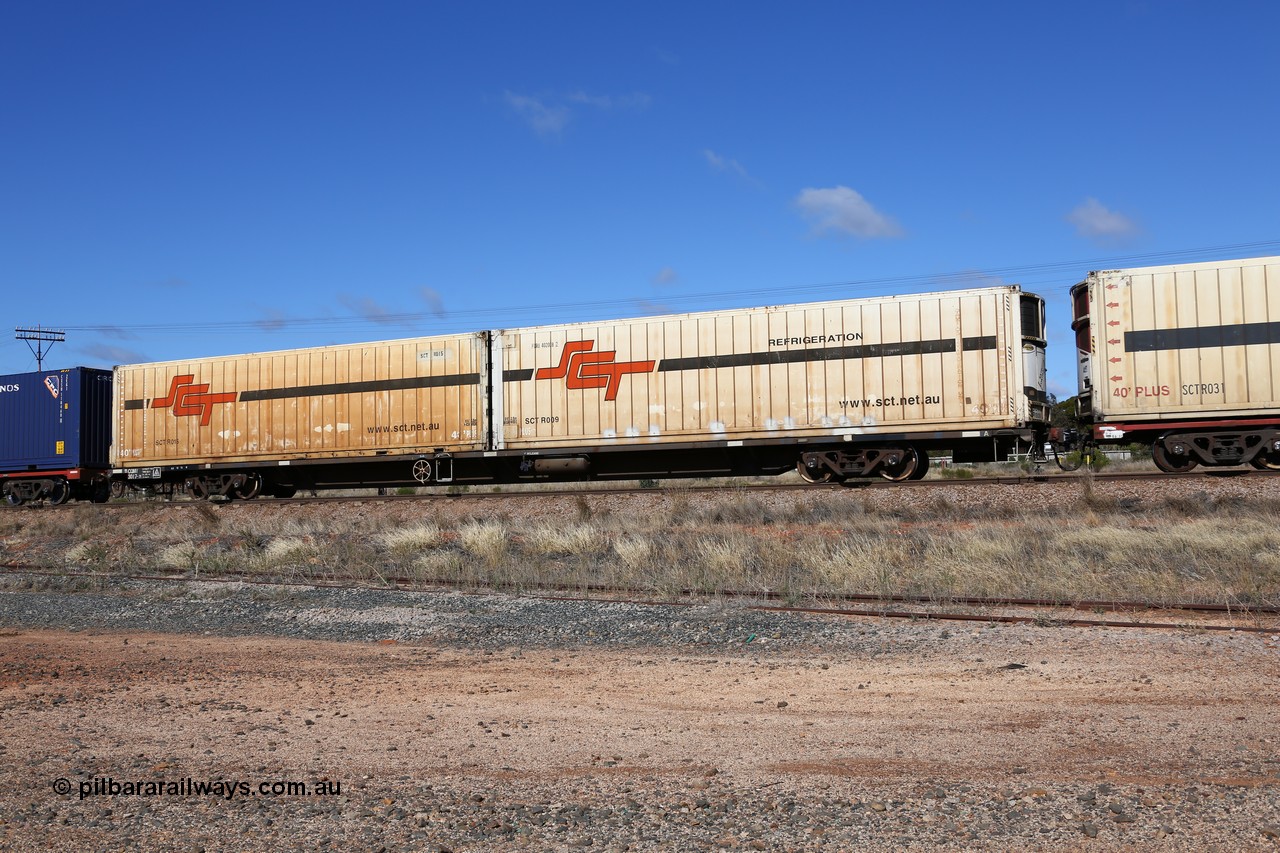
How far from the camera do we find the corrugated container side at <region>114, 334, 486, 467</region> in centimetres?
1977

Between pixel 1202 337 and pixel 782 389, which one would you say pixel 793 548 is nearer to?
pixel 782 389

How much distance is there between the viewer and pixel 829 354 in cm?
1709

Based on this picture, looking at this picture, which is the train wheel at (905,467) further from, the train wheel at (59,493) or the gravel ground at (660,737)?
the train wheel at (59,493)

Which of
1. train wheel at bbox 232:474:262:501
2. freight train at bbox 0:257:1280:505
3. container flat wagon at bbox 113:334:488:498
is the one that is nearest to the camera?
freight train at bbox 0:257:1280:505

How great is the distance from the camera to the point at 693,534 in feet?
44.6

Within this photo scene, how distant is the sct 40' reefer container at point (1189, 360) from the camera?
14.8 metres

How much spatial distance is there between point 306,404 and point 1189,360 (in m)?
17.1

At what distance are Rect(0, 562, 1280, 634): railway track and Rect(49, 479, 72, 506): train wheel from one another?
16.3 meters

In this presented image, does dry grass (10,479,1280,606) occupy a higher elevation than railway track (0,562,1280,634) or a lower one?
higher

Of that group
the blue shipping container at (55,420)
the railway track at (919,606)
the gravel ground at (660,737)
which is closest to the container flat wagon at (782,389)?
the railway track at (919,606)

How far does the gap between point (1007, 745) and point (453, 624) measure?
5387 millimetres

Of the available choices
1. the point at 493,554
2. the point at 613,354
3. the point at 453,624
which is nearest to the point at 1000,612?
the point at 453,624

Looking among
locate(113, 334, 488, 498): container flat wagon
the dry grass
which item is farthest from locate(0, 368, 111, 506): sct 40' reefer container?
the dry grass

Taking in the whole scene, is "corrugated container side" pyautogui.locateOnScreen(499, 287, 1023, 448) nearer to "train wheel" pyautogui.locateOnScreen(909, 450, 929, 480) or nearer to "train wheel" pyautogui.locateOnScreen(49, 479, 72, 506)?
"train wheel" pyautogui.locateOnScreen(909, 450, 929, 480)
